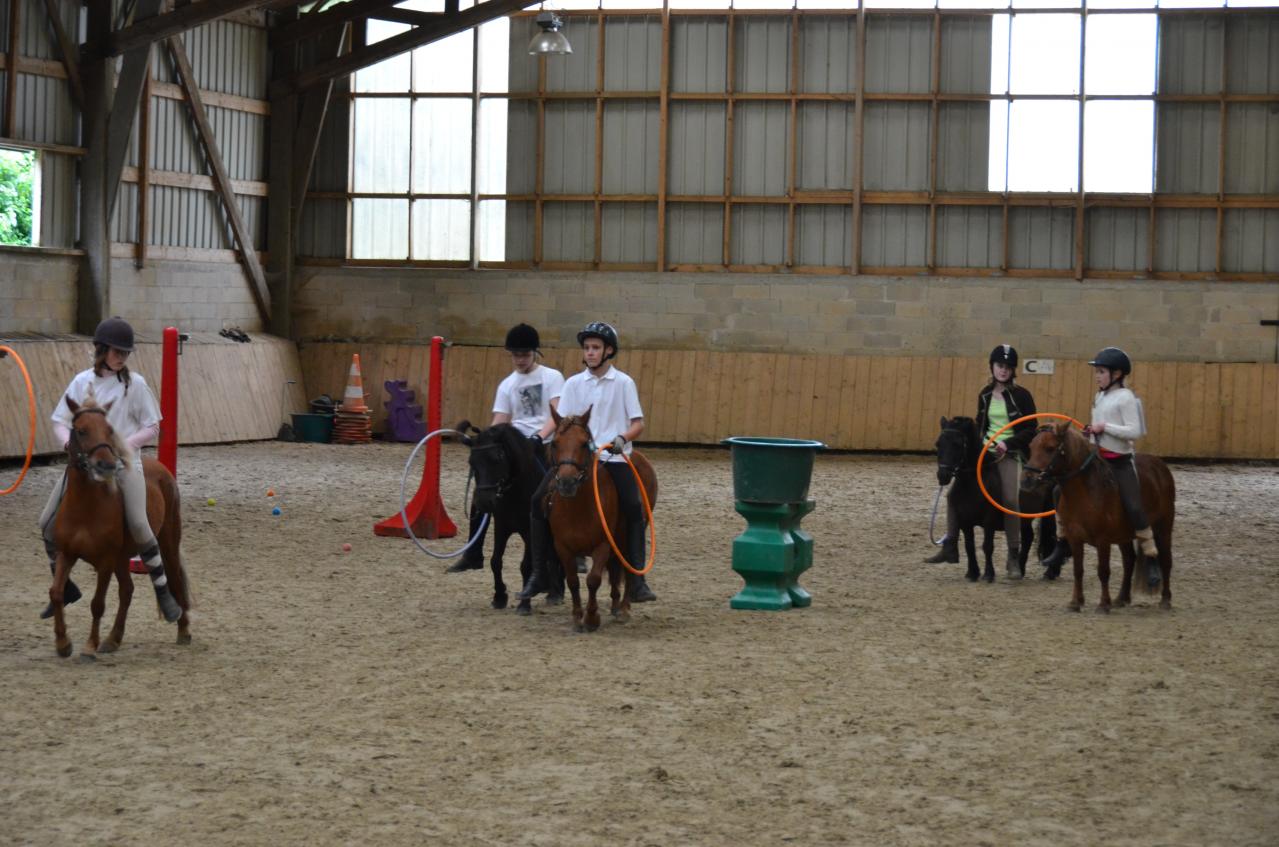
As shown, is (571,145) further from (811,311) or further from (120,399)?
(120,399)

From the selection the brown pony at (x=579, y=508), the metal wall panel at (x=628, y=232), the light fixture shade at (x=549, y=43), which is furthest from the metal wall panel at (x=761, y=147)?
the brown pony at (x=579, y=508)

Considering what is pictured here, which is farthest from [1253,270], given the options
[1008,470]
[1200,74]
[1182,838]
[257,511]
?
[1182,838]

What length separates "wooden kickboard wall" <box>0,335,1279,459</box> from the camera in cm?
2191

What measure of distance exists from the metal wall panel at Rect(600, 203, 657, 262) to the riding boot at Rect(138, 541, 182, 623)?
51.7ft

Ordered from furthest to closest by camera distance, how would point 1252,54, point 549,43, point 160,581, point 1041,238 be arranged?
point 1041,238, point 1252,54, point 549,43, point 160,581

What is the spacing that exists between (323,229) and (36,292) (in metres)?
5.98

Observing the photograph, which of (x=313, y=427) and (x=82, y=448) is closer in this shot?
(x=82, y=448)

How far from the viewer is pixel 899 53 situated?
2273 centimetres

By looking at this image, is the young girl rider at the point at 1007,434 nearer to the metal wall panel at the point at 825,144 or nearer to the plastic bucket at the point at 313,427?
the metal wall panel at the point at 825,144

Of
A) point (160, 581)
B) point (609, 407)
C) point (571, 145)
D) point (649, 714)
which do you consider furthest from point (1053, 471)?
point (571, 145)

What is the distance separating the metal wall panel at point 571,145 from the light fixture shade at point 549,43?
290cm

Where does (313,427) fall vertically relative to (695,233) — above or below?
below

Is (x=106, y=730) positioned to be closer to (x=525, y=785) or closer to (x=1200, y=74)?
(x=525, y=785)

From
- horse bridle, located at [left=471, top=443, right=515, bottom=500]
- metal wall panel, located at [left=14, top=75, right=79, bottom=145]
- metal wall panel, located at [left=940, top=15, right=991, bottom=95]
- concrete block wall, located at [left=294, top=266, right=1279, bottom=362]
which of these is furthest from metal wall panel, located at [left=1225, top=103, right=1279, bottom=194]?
horse bridle, located at [left=471, top=443, right=515, bottom=500]
